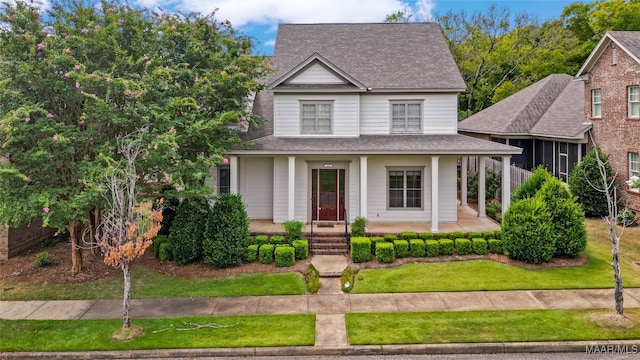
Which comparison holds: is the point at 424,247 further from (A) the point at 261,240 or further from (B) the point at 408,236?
(A) the point at 261,240

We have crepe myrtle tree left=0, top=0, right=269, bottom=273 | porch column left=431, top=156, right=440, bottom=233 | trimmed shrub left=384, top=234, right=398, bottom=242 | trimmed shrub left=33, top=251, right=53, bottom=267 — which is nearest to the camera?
crepe myrtle tree left=0, top=0, right=269, bottom=273

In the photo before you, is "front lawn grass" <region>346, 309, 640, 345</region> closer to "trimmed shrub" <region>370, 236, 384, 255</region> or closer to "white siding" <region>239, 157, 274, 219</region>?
"trimmed shrub" <region>370, 236, 384, 255</region>

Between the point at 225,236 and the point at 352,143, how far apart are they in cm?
640

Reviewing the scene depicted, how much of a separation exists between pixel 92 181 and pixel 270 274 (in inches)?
222

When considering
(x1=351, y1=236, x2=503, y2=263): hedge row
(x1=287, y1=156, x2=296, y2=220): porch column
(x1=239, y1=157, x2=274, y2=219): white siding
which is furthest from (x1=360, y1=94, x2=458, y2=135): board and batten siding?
(x1=351, y1=236, x2=503, y2=263): hedge row

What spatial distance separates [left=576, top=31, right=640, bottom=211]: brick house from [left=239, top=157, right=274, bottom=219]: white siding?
14768 mm

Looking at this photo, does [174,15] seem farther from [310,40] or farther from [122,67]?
[310,40]

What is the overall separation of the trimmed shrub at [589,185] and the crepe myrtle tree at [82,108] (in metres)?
16.1

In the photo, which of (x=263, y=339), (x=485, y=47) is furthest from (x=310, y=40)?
(x=485, y=47)

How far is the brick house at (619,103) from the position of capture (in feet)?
64.5

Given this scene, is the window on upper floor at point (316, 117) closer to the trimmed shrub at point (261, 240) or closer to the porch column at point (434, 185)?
the porch column at point (434, 185)

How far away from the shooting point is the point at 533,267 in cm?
1398

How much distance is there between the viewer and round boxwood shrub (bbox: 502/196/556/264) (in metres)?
14.0

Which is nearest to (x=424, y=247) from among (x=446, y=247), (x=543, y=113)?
(x=446, y=247)
